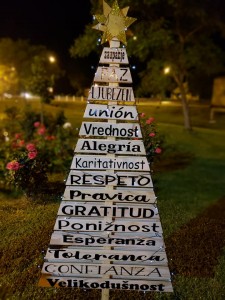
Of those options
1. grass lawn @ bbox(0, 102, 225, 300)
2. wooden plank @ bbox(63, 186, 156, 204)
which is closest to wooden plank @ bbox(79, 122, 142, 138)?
wooden plank @ bbox(63, 186, 156, 204)

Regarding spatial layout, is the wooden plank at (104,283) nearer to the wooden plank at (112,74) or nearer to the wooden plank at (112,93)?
the wooden plank at (112,93)

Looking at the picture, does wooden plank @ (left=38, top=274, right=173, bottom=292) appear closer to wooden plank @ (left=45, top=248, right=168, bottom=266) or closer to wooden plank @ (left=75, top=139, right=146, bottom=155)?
wooden plank @ (left=45, top=248, right=168, bottom=266)

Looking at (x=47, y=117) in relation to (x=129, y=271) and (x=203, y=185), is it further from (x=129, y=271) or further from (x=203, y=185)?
(x=129, y=271)

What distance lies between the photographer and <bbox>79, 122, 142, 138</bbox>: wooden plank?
12.5 feet

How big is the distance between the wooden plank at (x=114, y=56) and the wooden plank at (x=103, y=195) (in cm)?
114

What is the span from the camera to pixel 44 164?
8156 mm

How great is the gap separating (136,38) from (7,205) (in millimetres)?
12232

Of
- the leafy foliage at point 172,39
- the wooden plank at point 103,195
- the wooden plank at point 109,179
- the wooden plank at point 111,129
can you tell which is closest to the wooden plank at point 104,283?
the wooden plank at point 103,195

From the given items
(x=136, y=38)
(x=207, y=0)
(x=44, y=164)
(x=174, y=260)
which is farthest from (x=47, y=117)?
(x=174, y=260)

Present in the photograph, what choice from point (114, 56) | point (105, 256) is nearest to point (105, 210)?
point (105, 256)

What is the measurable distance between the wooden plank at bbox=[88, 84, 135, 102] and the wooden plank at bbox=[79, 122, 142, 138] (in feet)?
0.74

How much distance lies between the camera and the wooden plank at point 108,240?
A: 12.6ft

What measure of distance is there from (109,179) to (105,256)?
703mm

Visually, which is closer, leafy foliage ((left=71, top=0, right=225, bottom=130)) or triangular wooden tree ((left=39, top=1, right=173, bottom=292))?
triangular wooden tree ((left=39, top=1, right=173, bottom=292))
